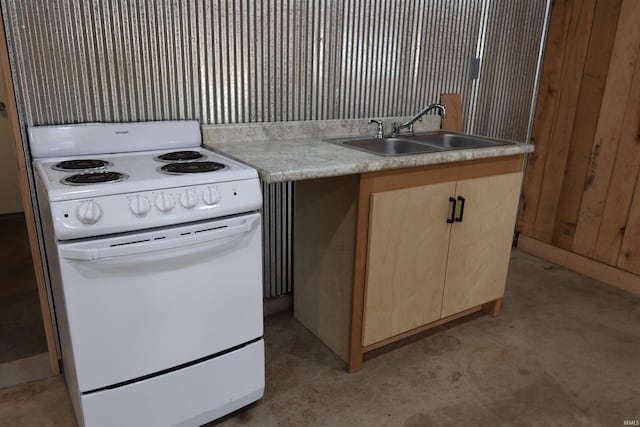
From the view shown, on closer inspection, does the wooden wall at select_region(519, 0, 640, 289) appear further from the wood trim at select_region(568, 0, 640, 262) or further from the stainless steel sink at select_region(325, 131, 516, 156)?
the stainless steel sink at select_region(325, 131, 516, 156)

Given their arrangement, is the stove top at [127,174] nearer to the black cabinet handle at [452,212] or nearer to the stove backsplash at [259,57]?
the stove backsplash at [259,57]

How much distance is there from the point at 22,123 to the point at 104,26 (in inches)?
18.7

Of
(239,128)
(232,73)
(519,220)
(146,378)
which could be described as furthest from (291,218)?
(519,220)

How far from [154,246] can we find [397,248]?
3.40 feet

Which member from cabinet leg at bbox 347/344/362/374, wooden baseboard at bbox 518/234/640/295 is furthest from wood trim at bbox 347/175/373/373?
wooden baseboard at bbox 518/234/640/295

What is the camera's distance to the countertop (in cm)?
168

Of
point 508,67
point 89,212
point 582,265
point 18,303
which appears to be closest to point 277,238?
point 89,212

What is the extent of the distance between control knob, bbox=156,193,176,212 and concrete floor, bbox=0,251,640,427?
91 cm

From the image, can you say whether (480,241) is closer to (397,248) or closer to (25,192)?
(397,248)

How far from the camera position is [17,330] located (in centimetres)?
231

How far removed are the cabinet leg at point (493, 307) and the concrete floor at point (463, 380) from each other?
5 centimetres

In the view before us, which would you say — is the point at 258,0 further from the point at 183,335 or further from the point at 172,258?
the point at 183,335

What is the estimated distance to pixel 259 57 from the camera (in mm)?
2119

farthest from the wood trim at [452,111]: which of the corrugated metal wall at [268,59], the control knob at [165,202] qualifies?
the control knob at [165,202]
